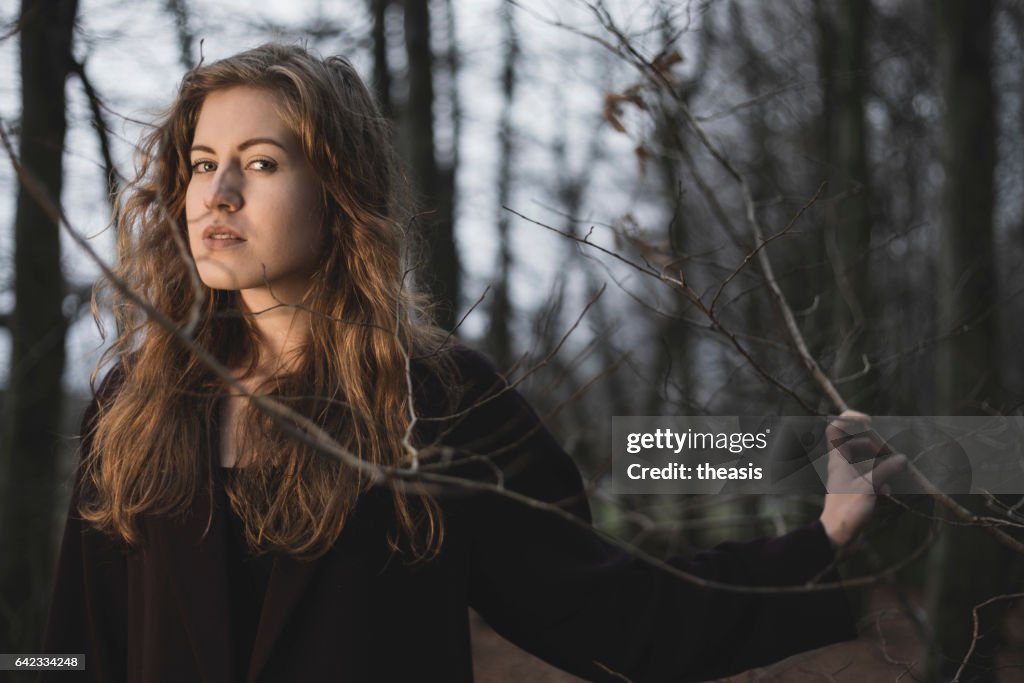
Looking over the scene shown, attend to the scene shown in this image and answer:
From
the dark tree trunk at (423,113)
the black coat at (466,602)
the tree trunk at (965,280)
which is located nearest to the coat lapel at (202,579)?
the black coat at (466,602)

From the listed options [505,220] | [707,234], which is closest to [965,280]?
[707,234]

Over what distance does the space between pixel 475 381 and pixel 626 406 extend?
8.35 metres

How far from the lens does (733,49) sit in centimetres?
918

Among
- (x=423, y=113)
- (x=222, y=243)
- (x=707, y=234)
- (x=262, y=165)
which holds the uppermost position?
(x=423, y=113)

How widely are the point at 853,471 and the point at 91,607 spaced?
5.64 feet

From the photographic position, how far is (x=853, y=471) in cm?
172

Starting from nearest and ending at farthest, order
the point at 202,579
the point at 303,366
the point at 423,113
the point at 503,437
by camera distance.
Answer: the point at 202,579 < the point at 303,366 < the point at 503,437 < the point at 423,113

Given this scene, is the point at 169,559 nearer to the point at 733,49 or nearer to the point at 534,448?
the point at 534,448

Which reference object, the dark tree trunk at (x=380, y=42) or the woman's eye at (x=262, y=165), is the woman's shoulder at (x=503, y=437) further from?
the dark tree trunk at (x=380, y=42)

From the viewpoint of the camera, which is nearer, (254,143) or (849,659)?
(254,143)

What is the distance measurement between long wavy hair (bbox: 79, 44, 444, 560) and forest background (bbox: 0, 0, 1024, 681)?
23 cm

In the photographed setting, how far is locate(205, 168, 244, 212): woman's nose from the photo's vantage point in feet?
5.67

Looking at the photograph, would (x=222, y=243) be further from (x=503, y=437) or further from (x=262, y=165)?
(x=503, y=437)

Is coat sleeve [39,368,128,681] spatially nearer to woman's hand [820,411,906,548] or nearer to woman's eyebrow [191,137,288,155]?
woman's eyebrow [191,137,288,155]
